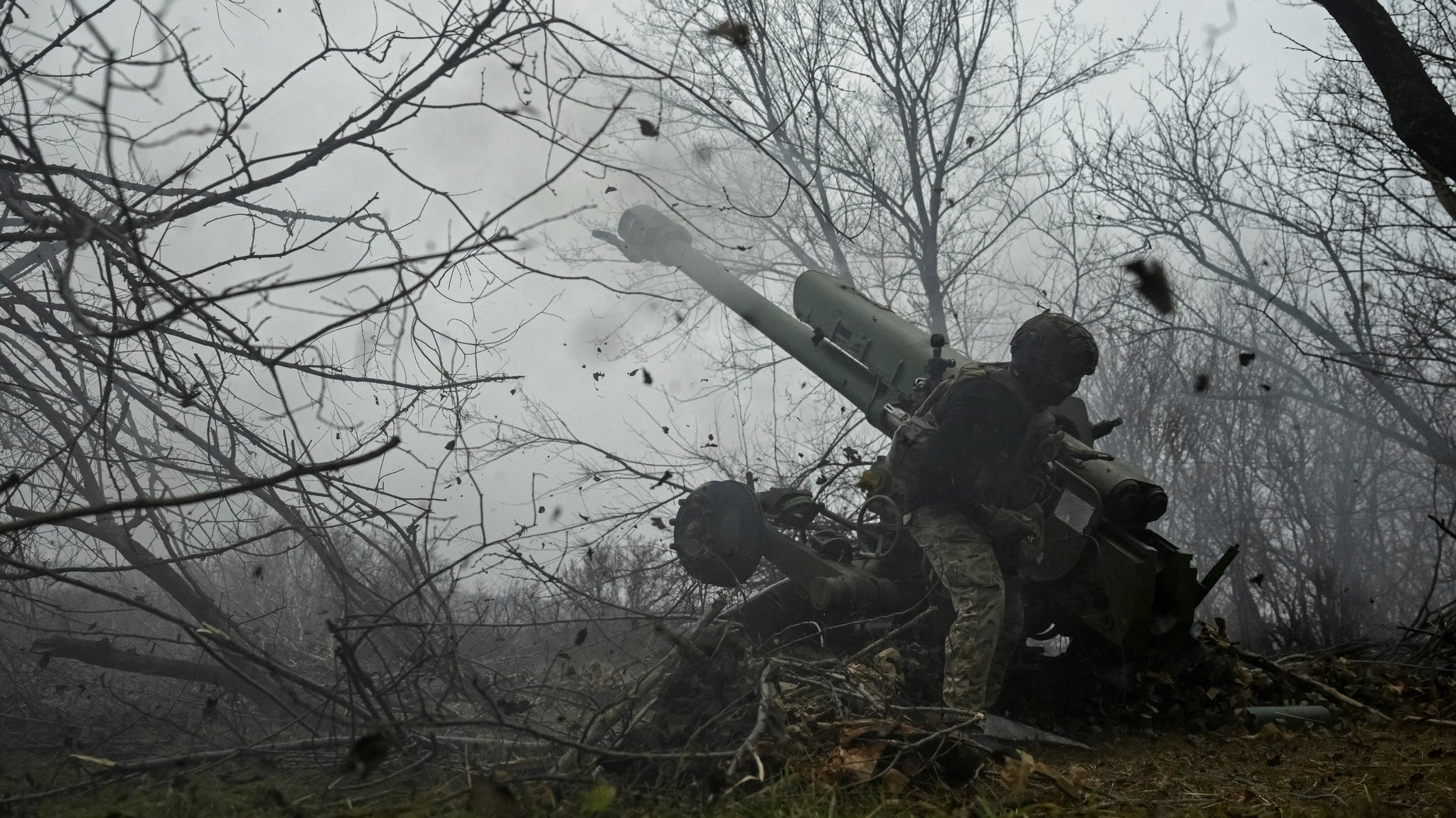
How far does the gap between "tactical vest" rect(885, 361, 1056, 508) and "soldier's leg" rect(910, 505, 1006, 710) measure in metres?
0.18

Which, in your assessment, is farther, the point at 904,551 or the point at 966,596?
A: the point at 904,551

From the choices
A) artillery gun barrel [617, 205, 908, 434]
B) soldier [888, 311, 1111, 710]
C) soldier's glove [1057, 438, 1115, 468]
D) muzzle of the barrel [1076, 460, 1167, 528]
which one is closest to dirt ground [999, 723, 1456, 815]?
soldier [888, 311, 1111, 710]

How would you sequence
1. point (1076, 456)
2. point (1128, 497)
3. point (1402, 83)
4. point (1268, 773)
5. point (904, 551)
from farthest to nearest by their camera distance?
point (904, 551) → point (1076, 456) → point (1128, 497) → point (1268, 773) → point (1402, 83)

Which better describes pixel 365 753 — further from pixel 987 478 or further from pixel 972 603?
pixel 987 478

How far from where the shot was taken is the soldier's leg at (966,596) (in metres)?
4.69

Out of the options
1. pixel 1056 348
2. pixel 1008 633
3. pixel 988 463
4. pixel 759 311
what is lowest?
pixel 1008 633

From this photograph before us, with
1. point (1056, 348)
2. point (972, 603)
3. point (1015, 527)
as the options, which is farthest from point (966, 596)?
point (1056, 348)

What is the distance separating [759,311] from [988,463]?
7.70 feet

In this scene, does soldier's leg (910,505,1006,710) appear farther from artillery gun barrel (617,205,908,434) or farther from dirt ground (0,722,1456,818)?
artillery gun barrel (617,205,908,434)

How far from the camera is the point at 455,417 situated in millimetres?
4219

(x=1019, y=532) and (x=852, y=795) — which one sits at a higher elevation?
(x=1019, y=532)

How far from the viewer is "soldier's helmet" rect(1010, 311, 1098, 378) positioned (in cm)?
481

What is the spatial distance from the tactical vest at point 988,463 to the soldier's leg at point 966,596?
0.18 meters

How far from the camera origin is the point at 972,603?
15.7 feet
